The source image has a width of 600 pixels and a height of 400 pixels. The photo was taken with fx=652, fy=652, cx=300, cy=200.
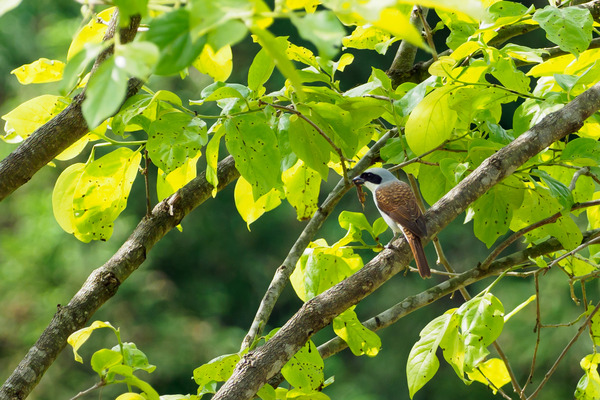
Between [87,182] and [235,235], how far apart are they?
4879 mm

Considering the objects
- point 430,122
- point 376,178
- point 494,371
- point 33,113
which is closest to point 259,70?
point 430,122

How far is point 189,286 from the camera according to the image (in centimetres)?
588

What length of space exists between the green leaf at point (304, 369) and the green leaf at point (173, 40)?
807 millimetres

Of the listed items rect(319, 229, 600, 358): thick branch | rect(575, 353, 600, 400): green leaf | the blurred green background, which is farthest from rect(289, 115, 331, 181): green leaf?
the blurred green background

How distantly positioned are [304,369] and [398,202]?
947 millimetres

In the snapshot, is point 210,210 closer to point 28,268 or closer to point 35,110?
point 28,268

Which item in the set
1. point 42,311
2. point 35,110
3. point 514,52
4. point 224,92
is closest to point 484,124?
point 514,52

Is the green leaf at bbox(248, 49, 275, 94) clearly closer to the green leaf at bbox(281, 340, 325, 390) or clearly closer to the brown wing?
the green leaf at bbox(281, 340, 325, 390)

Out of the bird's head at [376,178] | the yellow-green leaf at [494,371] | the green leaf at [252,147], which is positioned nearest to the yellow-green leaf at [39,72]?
the green leaf at [252,147]

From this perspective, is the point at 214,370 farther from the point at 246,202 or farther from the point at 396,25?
the point at 396,25

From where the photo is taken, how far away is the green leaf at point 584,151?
1202 millimetres

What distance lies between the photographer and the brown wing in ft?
6.17

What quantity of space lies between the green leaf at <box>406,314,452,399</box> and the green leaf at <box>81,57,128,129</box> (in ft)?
3.06

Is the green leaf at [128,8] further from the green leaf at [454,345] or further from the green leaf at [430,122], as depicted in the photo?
the green leaf at [454,345]
